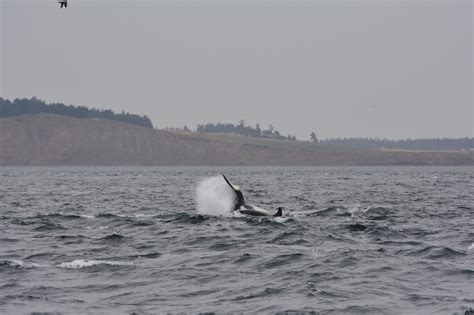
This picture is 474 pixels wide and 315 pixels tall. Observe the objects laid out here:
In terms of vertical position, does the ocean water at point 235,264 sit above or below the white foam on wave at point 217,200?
below

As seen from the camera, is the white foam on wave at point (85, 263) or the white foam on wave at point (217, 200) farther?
the white foam on wave at point (217, 200)

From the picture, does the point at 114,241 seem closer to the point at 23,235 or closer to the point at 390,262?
the point at 23,235

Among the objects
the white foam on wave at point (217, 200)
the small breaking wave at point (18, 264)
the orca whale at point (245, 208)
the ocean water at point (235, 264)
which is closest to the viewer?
the ocean water at point (235, 264)

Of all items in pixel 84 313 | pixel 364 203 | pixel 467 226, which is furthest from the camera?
pixel 364 203

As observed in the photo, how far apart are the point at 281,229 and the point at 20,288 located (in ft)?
56.8

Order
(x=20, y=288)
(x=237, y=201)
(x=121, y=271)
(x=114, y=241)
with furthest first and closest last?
(x=237, y=201) → (x=114, y=241) → (x=121, y=271) → (x=20, y=288)

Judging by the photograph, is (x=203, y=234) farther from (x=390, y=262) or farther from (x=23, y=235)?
→ (x=390, y=262)

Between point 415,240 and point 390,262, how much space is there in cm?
661

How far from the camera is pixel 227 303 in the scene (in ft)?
74.1

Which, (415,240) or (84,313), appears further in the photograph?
(415,240)

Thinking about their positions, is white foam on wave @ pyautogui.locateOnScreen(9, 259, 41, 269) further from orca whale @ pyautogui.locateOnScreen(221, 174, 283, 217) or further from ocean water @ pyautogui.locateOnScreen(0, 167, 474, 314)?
orca whale @ pyautogui.locateOnScreen(221, 174, 283, 217)

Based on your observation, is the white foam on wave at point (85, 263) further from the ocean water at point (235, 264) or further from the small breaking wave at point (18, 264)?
the small breaking wave at point (18, 264)

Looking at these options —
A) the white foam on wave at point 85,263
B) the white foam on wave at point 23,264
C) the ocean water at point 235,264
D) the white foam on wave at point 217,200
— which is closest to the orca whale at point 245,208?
the white foam on wave at point 217,200

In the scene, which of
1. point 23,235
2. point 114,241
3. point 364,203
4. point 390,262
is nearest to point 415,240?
point 390,262
